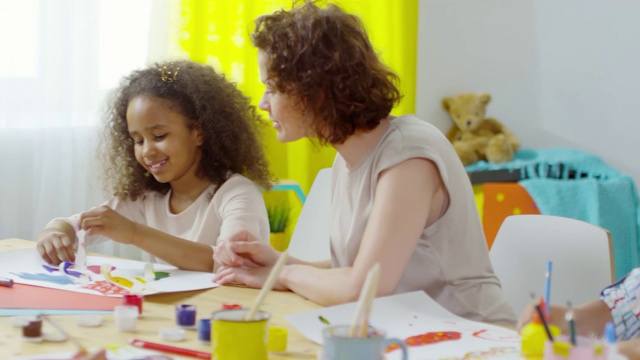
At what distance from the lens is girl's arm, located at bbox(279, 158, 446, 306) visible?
1218 millimetres

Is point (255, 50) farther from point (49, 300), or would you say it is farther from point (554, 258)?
point (49, 300)

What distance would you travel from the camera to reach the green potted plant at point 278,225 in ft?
9.71

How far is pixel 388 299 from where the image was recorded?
1.16 metres

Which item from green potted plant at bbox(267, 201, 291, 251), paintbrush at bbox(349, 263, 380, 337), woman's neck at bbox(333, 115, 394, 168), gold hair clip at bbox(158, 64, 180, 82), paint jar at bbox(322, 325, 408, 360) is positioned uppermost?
gold hair clip at bbox(158, 64, 180, 82)

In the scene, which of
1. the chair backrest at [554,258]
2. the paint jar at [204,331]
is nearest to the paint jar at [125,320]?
the paint jar at [204,331]

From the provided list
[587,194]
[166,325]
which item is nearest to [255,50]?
[587,194]

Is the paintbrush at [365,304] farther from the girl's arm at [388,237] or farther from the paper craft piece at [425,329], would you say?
the girl's arm at [388,237]

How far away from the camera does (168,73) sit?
1.87 meters

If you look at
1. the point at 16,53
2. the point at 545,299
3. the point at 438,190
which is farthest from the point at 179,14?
the point at 545,299

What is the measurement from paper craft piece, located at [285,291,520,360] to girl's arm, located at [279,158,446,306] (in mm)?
61

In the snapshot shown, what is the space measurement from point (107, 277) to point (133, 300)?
0.24 m

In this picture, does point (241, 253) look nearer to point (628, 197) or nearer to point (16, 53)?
point (16, 53)

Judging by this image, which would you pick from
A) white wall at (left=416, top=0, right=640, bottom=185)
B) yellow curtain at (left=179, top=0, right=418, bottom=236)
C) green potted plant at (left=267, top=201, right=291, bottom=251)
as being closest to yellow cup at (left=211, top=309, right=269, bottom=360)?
yellow curtain at (left=179, top=0, right=418, bottom=236)

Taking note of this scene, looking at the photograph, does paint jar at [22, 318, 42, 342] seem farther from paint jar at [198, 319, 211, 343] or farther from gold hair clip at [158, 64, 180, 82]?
gold hair clip at [158, 64, 180, 82]
